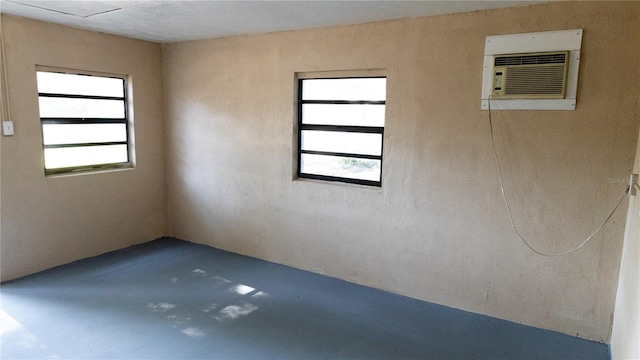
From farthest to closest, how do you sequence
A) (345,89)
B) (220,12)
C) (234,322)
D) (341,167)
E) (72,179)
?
(72,179) < (341,167) < (345,89) < (220,12) < (234,322)

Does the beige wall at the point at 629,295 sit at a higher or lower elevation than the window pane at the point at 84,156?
lower

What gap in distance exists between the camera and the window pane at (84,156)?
3.96m

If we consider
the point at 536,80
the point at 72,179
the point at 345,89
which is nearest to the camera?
the point at 536,80

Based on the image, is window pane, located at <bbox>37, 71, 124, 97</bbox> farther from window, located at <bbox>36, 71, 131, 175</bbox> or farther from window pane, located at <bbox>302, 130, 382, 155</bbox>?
window pane, located at <bbox>302, 130, 382, 155</bbox>

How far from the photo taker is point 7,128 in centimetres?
351

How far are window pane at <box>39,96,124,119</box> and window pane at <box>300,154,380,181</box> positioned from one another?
87.1 inches

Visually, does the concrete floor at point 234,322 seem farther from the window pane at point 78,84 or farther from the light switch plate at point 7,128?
the window pane at point 78,84

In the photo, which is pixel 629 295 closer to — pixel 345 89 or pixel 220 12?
pixel 345 89

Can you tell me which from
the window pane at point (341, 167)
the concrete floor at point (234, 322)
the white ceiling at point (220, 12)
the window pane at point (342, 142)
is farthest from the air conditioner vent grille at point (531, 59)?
the concrete floor at point (234, 322)

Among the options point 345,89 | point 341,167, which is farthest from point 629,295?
point 345,89

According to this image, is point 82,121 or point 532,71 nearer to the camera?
point 532,71

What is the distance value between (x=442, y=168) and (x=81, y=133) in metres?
3.61

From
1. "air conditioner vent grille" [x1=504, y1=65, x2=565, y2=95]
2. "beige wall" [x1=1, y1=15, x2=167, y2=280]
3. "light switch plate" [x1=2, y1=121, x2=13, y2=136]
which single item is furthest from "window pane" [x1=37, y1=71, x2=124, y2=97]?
"air conditioner vent grille" [x1=504, y1=65, x2=565, y2=95]

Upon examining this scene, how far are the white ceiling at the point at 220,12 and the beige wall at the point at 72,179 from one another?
0.27 m
